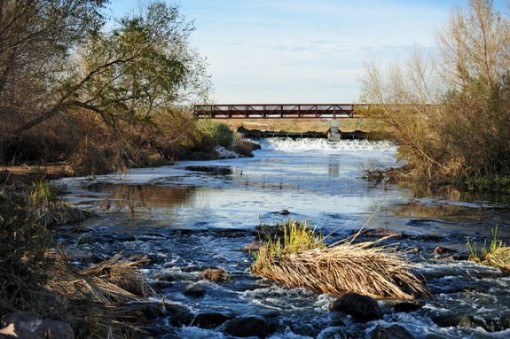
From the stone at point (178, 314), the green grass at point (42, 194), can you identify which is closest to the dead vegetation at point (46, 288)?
the stone at point (178, 314)

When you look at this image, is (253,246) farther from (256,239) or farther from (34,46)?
(34,46)

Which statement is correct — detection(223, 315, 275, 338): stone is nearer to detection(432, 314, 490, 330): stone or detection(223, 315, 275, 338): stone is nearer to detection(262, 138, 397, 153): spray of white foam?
detection(432, 314, 490, 330): stone

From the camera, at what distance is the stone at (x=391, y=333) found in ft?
22.1

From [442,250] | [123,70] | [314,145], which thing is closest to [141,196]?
[123,70]

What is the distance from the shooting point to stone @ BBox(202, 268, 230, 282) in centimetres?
941

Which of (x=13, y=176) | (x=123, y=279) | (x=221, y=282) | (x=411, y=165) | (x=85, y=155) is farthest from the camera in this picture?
(x=411, y=165)

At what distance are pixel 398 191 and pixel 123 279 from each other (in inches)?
678

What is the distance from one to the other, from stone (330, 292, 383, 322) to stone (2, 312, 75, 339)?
3801 millimetres

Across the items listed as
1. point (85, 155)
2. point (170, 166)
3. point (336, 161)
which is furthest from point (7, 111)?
point (336, 161)

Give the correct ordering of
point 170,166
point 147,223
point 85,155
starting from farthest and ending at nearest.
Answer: point 170,166
point 85,155
point 147,223

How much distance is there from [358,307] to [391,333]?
0.93m

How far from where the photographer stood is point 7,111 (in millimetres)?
17328

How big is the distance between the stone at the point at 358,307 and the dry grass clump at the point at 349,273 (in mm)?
708

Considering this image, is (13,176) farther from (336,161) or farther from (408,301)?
(336,161)
